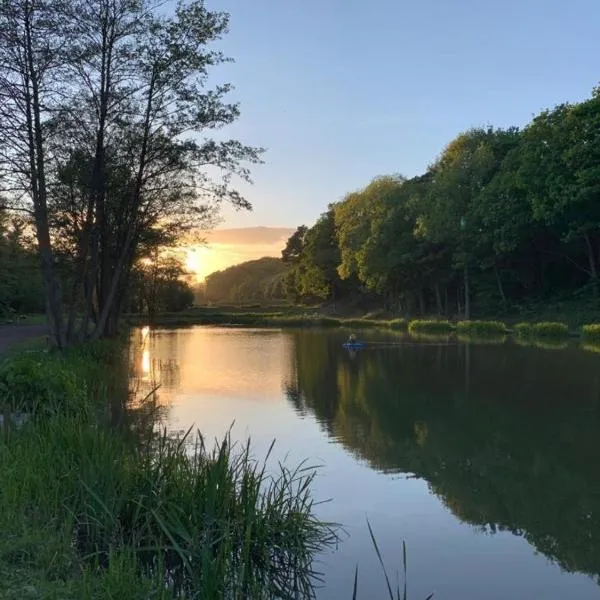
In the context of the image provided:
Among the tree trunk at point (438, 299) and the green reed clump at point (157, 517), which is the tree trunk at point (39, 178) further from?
the tree trunk at point (438, 299)

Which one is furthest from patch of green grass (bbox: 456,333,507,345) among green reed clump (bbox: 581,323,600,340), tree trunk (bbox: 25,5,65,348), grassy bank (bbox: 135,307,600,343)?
tree trunk (bbox: 25,5,65,348)

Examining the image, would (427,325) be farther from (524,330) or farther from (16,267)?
(16,267)

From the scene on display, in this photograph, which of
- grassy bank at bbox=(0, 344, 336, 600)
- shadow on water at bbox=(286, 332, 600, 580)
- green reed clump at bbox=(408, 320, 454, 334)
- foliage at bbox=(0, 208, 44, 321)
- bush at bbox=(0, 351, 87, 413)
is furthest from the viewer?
green reed clump at bbox=(408, 320, 454, 334)

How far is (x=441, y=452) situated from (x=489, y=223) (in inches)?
1409

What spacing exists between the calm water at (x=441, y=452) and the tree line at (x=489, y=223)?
696 inches

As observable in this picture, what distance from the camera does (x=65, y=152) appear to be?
17141mm

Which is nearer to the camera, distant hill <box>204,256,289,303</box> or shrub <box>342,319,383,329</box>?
shrub <box>342,319,383,329</box>

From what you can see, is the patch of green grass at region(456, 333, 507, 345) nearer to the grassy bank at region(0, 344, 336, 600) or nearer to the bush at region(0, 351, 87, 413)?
the bush at region(0, 351, 87, 413)

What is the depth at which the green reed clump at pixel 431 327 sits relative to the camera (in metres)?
41.3

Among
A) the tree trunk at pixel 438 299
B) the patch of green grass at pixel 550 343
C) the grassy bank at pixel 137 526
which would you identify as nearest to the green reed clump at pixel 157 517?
the grassy bank at pixel 137 526

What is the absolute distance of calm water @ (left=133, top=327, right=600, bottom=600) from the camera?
246 inches

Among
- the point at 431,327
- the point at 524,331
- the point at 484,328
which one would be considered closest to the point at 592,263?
the point at 484,328

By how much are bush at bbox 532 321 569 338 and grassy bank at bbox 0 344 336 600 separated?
2962cm

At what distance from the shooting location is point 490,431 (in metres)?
12.4
